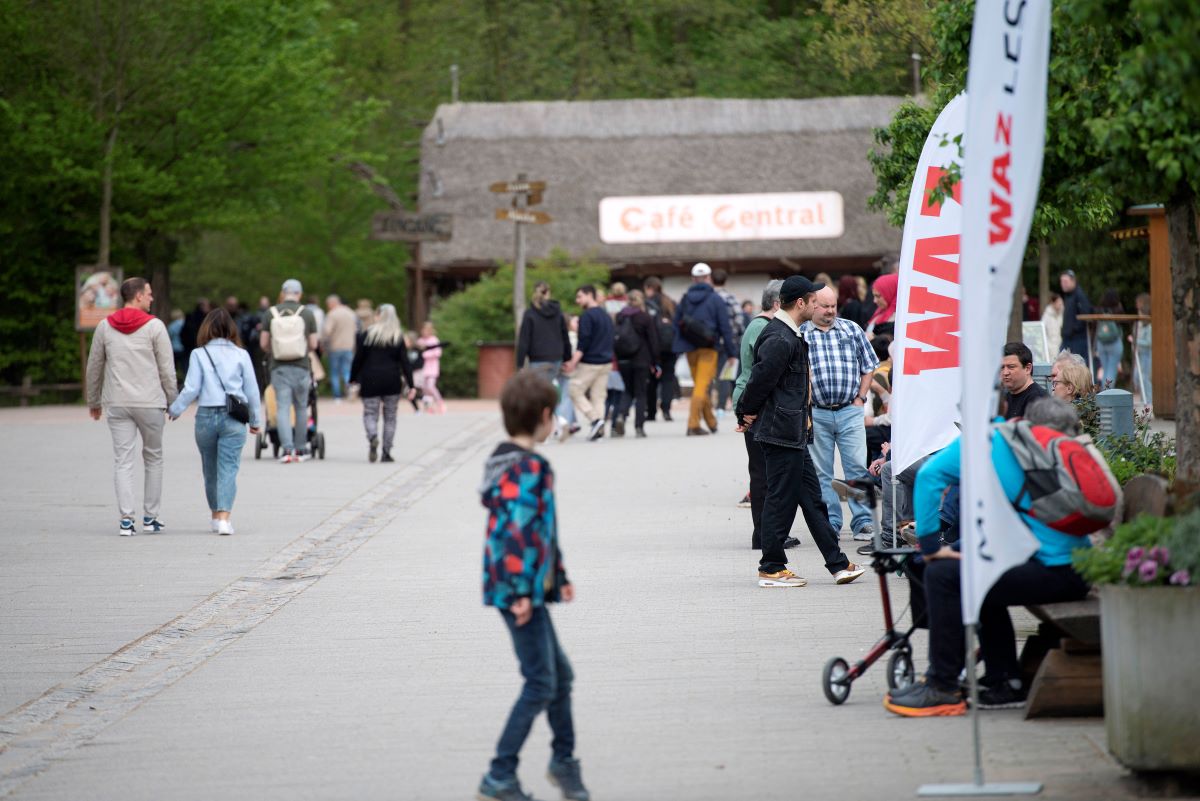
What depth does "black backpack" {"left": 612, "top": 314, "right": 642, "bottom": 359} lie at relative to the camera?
2152 cm

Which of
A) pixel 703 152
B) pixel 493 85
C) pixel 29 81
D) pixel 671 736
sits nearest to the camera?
pixel 671 736

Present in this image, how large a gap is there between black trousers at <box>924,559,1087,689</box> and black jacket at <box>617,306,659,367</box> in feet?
48.7

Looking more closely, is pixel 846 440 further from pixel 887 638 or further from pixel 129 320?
pixel 129 320

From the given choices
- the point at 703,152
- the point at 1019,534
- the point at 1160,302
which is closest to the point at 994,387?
the point at 1019,534

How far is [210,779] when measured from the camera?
6078mm

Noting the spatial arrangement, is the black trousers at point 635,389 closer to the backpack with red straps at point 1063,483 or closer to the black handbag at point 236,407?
the black handbag at point 236,407

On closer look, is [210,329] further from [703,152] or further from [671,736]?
[703,152]

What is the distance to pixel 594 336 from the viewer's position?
69.1 ft

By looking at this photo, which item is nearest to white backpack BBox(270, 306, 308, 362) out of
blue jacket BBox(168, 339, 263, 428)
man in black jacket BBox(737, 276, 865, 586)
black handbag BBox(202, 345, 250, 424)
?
blue jacket BBox(168, 339, 263, 428)

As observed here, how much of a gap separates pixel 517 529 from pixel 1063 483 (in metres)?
2.04

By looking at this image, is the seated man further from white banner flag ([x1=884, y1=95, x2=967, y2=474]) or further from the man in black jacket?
the man in black jacket

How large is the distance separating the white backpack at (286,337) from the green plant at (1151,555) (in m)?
13.2

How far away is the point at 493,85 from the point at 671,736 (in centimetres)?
4478

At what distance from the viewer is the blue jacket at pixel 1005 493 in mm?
6371
